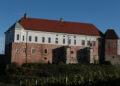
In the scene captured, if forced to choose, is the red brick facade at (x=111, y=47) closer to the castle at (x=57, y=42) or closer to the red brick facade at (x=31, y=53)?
the castle at (x=57, y=42)

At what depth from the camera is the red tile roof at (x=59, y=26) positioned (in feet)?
188

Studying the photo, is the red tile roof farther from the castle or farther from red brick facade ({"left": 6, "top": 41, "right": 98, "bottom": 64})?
red brick facade ({"left": 6, "top": 41, "right": 98, "bottom": 64})

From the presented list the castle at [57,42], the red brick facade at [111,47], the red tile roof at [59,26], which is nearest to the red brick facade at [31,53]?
the castle at [57,42]

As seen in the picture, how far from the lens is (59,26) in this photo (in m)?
60.2

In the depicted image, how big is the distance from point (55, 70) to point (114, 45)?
1818 cm

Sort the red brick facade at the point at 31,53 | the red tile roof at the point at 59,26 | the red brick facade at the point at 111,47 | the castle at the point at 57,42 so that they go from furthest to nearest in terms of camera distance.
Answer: the red brick facade at the point at 111,47, the red tile roof at the point at 59,26, the castle at the point at 57,42, the red brick facade at the point at 31,53

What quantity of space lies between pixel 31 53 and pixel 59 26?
9789 mm

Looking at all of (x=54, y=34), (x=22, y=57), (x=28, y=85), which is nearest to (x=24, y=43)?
(x=22, y=57)

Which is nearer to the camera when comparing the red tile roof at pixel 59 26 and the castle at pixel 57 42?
the castle at pixel 57 42

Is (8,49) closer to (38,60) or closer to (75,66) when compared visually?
(38,60)

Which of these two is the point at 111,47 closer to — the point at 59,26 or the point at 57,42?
the point at 57,42

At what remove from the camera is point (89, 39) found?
60.8 metres

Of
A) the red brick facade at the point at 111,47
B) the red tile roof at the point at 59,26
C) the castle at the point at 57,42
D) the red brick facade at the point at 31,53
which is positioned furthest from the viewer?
the red brick facade at the point at 111,47

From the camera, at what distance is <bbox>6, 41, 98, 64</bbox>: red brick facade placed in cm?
5341
